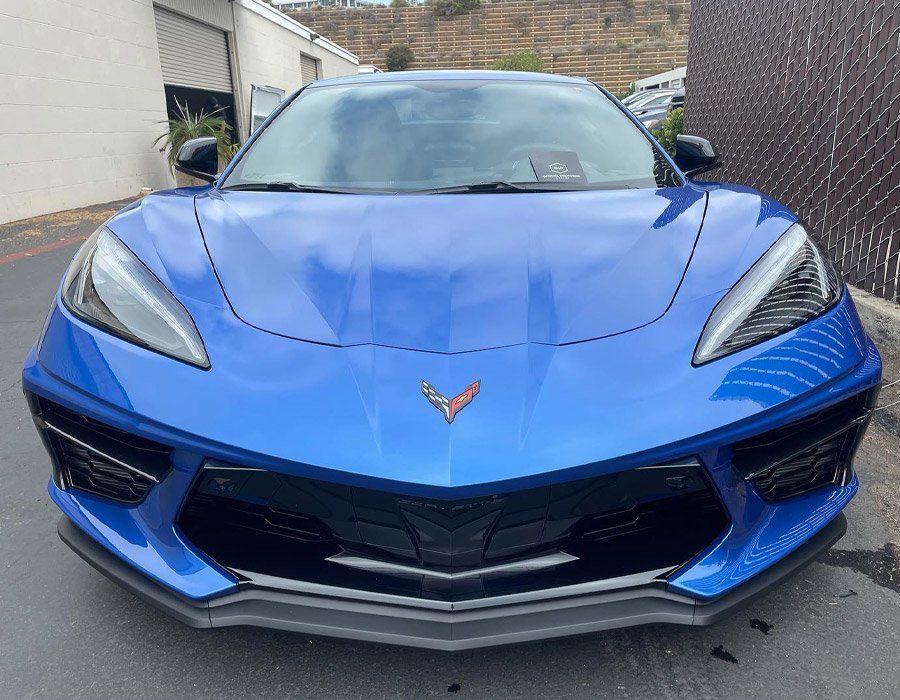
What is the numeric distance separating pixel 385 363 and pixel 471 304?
249 millimetres

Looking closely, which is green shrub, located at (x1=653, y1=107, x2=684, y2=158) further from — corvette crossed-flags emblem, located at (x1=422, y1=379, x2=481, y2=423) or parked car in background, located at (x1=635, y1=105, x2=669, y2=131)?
corvette crossed-flags emblem, located at (x1=422, y1=379, x2=481, y2=423)

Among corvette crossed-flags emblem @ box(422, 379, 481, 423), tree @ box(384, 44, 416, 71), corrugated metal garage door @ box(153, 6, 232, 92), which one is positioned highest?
tree @ box(384, 44, 416, 71)

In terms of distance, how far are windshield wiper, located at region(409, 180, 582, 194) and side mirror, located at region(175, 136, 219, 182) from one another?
0.97 meters

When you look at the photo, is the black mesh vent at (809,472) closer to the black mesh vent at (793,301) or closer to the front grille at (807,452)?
the front grille at (807,452)

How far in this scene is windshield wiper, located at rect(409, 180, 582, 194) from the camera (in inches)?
83.2

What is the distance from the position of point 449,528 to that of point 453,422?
189mm

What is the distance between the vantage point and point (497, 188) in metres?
2.12

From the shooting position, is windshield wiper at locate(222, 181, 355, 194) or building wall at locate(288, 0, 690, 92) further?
building wall at locate(288, 0, 690, 92)

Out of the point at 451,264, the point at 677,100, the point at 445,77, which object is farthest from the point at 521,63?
the point at 451,264

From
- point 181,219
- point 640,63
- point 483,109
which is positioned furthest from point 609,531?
point 640,63

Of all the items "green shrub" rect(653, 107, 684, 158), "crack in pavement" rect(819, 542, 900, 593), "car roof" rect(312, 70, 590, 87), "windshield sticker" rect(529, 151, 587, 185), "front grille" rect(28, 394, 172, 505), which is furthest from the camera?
"green shrub" rect(653, 107, 684, 158)

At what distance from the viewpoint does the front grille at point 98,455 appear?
132 centimetres

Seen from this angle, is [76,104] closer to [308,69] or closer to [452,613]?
[452,613]

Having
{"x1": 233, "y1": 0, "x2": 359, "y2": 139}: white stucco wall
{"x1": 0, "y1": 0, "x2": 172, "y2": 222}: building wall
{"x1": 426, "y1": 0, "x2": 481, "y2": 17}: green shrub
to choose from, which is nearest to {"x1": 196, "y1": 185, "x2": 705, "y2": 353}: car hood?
{"x1": 0, "y1": 0, "x2": 172, "y2": 222}: building wall
